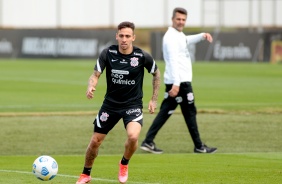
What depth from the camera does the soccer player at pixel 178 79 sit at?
14914mm

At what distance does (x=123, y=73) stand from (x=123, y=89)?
22 cm

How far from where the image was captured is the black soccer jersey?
11469 millimetres

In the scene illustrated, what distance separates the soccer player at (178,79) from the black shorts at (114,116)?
3.17m


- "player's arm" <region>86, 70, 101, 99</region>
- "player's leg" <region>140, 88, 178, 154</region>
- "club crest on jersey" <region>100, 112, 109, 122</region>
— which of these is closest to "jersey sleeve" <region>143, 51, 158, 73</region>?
"player's arm" <region>86, 70, 101, 99</region>

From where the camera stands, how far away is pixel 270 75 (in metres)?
32.8

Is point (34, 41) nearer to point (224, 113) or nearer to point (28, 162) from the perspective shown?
point (224, 113)

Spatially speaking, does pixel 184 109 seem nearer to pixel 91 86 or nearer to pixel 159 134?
pixel 159 134

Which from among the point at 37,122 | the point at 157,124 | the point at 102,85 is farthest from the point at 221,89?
the point at 157,124

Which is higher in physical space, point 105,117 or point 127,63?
point 127,63

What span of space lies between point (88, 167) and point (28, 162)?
2486mm

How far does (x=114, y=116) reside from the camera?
38.0 feet

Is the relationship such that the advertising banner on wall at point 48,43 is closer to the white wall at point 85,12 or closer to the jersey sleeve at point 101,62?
the white wall at point 85,12

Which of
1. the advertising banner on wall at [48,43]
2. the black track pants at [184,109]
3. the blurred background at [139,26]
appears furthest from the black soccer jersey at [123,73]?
the advertising banner on wall at [48,43]

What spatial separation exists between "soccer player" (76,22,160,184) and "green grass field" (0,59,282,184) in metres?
0.63
